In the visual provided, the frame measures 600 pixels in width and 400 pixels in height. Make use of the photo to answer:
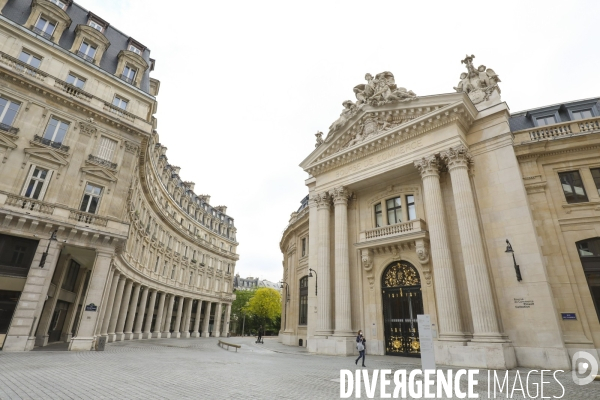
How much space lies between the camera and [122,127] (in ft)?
74.9

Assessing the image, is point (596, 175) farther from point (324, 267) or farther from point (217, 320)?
point (217, 320)

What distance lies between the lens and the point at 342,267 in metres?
21.8

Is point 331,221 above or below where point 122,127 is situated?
below

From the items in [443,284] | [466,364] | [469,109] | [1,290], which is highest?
[469,109]

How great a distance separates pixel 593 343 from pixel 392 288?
9.99 m

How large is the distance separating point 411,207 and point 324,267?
7.79 metres

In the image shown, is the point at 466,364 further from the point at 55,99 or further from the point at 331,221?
the point at 55,99

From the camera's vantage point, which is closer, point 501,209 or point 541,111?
point 501,209

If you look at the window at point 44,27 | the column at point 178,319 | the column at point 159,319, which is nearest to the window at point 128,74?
the window at point 44,27

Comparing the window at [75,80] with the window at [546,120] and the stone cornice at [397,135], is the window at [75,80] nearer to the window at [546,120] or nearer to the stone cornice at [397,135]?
the stone cornice at [397,135]

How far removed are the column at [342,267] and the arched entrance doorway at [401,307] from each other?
8.41ft

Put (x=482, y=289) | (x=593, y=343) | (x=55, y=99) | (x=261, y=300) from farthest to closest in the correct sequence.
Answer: (x=261, y=300), (x=55, y=99), (x=482, y=289), (x=593, y=343)

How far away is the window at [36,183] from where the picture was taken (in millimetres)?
18578

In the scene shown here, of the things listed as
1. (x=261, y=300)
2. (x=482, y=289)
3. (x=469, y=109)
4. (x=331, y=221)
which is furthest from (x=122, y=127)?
(x=261, y=300)
